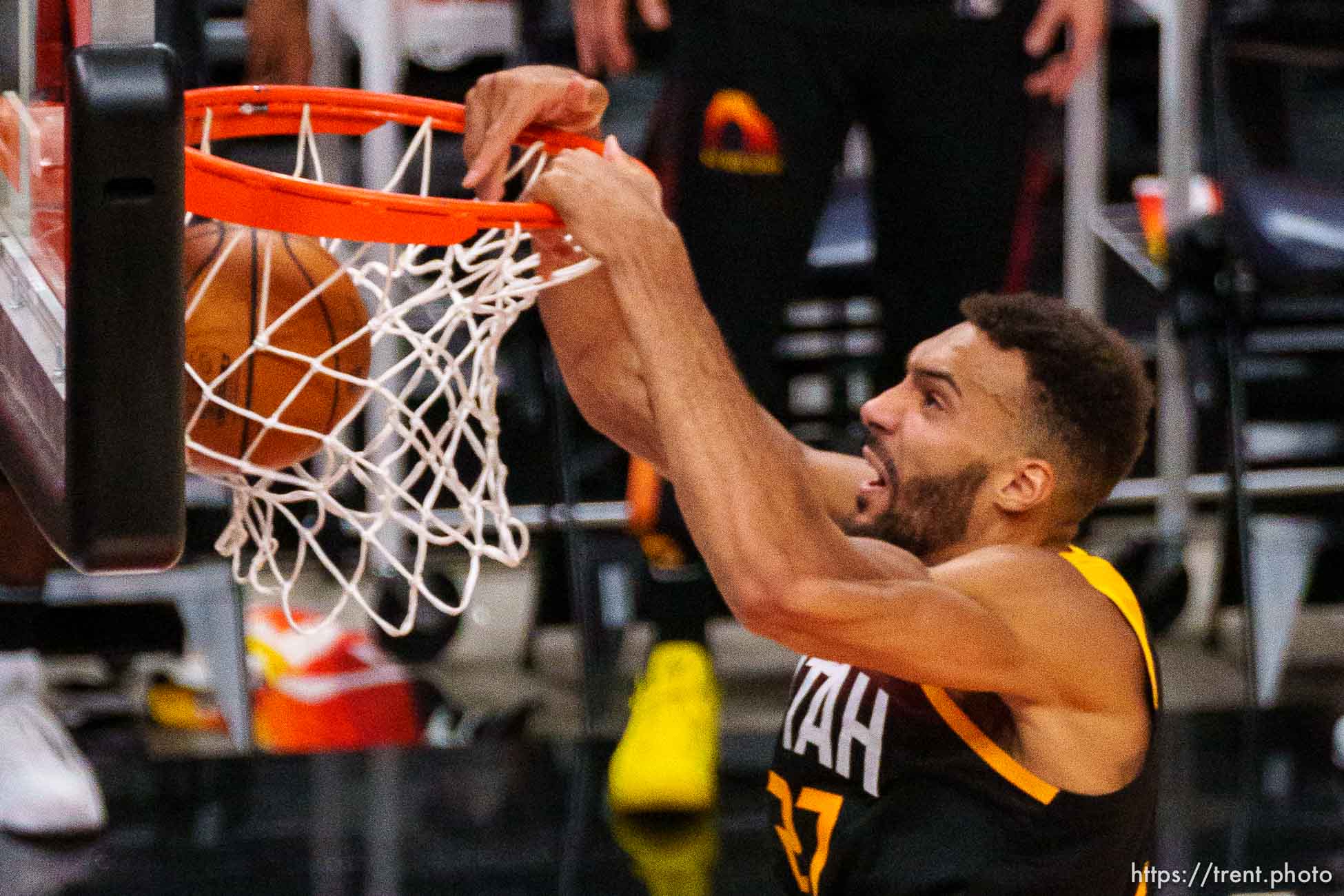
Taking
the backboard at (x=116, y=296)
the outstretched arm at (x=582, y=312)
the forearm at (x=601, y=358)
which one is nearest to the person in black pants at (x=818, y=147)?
the outstretched arm at (x=582, y=312)

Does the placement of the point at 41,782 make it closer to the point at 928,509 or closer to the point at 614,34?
the point at 614,34

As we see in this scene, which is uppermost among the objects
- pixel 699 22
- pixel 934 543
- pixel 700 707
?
pixel 699 22

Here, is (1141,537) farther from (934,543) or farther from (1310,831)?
(934,543)

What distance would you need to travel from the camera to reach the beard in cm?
169

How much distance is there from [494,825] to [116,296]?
2114 millimetres

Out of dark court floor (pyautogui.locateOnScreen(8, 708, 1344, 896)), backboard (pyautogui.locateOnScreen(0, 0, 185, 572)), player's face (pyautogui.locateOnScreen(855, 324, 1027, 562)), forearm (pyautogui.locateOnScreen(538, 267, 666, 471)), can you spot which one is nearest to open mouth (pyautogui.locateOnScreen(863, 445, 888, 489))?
player's face (pyautogui.locateOnScreen(855, 324, 1027, 562))

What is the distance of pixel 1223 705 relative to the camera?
3.51 metres

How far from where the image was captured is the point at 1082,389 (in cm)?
166

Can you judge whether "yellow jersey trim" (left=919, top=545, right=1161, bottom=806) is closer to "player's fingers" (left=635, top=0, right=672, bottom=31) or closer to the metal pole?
"player's fingers" (left=635, top=0, right=672, bottom=31)

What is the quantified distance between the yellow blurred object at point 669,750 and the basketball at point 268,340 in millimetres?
1358

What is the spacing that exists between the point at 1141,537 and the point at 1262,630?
1.16ft

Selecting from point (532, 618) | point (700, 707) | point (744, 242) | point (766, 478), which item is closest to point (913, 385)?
point (766, 478)

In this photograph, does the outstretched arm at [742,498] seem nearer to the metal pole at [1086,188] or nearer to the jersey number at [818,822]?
the jersey number at [818,822]

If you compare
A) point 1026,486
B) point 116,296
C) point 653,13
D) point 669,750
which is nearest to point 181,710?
point 669,750
